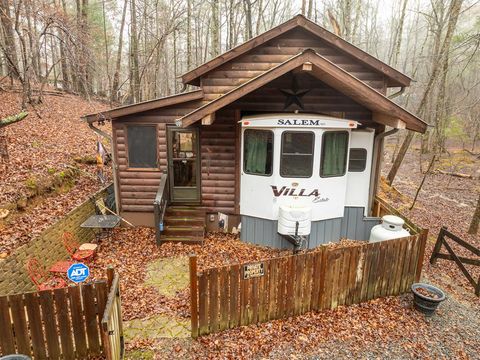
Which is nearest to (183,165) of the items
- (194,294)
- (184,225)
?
(184,225)

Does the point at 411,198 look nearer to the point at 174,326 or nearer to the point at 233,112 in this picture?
the point at 233,112

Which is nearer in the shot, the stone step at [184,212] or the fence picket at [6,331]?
the fence picket at [6,331]

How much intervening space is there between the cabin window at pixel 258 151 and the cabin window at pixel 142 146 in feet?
9.47

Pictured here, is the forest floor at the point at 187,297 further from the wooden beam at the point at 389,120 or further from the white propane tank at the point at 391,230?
the wooden beam at the point at 389,120

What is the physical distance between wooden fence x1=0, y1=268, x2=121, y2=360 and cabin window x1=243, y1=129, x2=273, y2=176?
5.27m

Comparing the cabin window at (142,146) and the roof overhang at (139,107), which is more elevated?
the roof overhang at (139,107)

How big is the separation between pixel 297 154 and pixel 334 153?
43.4 inches

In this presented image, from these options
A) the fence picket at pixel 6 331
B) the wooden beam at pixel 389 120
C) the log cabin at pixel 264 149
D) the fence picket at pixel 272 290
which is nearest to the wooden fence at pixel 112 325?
the fence picket at pixel 6 331

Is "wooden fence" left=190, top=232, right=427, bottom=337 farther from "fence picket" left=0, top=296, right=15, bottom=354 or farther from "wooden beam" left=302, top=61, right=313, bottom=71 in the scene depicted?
"wooden beam" left=302, top=61, right=313, bottom=71

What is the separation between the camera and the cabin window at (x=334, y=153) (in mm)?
8500

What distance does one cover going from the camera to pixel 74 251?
8.17 meters

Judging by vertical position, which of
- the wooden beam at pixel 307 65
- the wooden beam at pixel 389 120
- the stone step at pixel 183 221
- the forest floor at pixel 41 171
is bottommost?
the stone step at pixel 183 221

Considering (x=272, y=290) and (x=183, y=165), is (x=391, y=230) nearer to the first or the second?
(x=272, y=290)

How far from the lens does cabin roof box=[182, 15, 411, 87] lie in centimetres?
879
